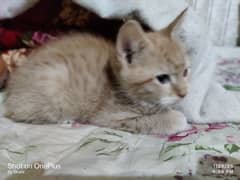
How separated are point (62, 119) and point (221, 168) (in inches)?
19.4

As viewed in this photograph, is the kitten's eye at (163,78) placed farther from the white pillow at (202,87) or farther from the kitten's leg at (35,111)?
the kitten's leg at (35,111)

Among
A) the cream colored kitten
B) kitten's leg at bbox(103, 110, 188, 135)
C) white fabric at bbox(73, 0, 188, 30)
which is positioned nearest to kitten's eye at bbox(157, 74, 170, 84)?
the cream colored kitten

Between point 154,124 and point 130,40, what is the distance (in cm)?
24

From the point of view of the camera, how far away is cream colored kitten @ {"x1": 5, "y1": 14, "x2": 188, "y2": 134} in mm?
1158

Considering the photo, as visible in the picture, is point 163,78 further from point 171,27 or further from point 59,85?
point 59,85

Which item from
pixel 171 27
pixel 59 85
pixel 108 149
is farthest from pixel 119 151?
pixel 171 27

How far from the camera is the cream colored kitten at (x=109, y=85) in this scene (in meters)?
1.16

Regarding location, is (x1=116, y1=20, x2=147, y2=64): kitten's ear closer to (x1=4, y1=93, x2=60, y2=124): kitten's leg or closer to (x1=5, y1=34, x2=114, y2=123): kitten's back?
(x1=5, y1=34, x2=114, y2=123): kitten's back

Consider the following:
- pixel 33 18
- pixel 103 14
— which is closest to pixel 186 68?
pixel 103 14

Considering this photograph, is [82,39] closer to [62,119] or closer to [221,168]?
[62,119]

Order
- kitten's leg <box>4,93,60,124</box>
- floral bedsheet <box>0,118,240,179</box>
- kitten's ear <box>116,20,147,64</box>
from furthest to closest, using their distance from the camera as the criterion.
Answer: kitten's leg <box>4,93,60,124</box>
kitten's ear <box>116,20,147,64</box>
floral bedsheet <box>0,118,240,179</box>

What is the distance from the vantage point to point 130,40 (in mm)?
1125

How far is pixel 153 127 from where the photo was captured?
1.18 meters

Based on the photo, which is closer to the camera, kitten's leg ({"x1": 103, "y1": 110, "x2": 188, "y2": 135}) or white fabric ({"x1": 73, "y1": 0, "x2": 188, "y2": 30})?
kitten's leg ({"x1": 103, "y1": 110, "x2": 188, "y2": 135})
